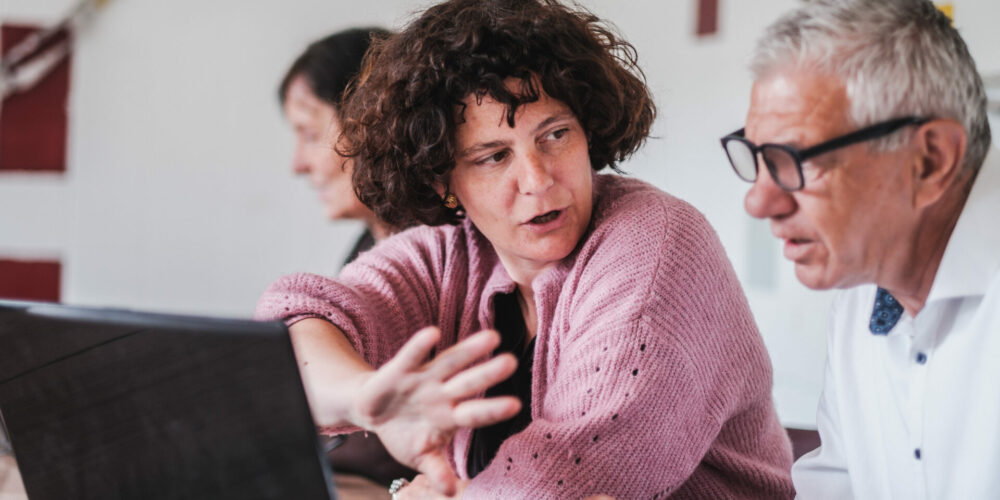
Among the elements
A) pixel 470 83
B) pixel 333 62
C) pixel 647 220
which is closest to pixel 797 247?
pixel 647 220

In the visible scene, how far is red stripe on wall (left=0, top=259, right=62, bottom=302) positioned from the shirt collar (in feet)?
12.1

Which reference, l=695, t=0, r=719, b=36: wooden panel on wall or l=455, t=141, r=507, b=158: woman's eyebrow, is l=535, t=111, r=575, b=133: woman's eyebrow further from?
l=695, t=0, r=719, b=36: wooden panel on wall

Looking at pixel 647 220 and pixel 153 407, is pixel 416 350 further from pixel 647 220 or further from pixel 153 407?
pixel 647 220

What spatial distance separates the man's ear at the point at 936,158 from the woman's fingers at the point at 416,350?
54 centimetres

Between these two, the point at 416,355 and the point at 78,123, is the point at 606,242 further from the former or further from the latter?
the point at 78,123

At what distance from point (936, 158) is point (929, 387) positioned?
0.28m

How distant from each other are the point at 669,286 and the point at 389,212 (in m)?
0.62

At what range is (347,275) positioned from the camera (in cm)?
151

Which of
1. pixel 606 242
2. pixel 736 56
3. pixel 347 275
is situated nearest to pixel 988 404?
pixel 606 242

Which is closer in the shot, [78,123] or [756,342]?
[756,342]

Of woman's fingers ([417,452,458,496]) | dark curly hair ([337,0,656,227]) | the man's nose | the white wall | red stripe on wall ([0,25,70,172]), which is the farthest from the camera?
red stripe on wall ([0,25,70,172])

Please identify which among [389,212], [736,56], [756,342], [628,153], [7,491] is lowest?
[7,491]

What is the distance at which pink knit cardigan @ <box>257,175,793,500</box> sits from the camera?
1.04 meters

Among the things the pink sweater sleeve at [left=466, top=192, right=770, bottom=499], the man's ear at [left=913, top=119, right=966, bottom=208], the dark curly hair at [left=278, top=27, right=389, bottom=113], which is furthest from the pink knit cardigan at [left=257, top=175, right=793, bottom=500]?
the dark curly hair at [left=278, top=27, right=389, bottom=113]
